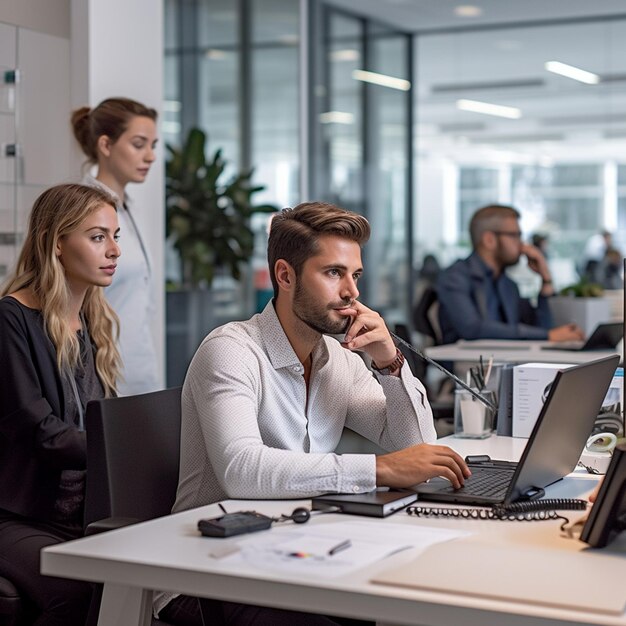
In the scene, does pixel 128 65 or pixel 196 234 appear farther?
pixel 196 234

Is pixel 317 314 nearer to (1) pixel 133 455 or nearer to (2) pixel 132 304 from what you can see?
(1) pixel 133 455

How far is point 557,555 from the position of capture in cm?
181

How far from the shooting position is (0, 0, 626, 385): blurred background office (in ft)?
24.7

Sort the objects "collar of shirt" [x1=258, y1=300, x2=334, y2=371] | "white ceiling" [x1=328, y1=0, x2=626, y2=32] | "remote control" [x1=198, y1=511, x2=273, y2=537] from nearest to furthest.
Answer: "remote control" [x1=198, y1=511, x2=273, y2=537]
"collar of shirt" [x1=258, y1=300, x2=334, y2=371]
"white ceiling" [x1=328, y1=0, x2=626, y2=32]

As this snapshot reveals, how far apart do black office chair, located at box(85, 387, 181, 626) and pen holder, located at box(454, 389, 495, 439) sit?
0.97 metres

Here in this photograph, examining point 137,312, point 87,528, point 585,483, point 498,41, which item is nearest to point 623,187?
point 498,41

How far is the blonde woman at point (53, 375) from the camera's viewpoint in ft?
8.52

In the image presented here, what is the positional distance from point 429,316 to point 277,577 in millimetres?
4508

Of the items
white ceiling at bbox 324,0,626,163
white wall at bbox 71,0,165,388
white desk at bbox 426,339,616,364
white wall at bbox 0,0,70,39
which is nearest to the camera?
white wall at bbox 0,0,70,39

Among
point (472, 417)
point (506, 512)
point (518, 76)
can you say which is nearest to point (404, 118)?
point (518, 76)

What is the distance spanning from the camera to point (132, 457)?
2508 millimetres


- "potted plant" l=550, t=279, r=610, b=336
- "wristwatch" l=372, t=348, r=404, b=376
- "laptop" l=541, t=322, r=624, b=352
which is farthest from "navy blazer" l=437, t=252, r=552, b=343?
"wristwatch" l=372, t=348, r=404, b=376

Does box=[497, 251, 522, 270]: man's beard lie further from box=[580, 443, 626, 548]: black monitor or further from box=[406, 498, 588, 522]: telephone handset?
box=[580, 443, 626, 548]: black monitor

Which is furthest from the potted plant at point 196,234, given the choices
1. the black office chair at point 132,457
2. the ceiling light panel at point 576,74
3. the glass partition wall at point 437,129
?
the black office chair at point 132,457
